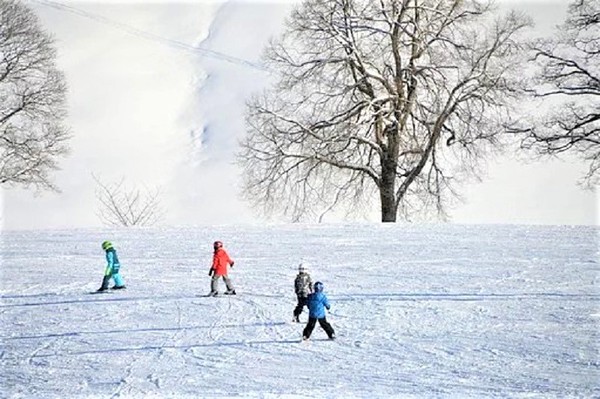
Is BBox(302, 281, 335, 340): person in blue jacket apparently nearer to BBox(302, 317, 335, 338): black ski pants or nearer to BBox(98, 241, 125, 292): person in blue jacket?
BBox(302, 317, 335, 338): black ski pants

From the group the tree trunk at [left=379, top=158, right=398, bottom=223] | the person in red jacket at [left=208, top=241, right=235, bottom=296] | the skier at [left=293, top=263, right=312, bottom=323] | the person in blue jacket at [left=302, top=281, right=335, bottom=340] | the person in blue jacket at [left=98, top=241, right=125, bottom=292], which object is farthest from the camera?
the tree trunk at [left=379, top=158, right=398, bottom=223]

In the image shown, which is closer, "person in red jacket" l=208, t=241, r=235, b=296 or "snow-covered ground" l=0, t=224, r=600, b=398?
"snow-covered ground" l=0, t=224, r=600, b=398

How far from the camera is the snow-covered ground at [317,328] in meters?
12.8

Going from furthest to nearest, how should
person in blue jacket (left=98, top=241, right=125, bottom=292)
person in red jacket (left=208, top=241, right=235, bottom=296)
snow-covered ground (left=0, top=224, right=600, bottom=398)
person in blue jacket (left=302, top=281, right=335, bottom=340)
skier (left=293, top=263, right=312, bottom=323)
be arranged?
person in blue jacket (left=98, top=241, right=125, bottom=292), person in red jacket (left=208, top=241, right=235, bottom=296), skier (left=293, top=263, right=312, bottom=323), person in blue jacket (left=302, top=281, right=335, bottom=340), snow-covered ground (left=0, top=224, right=600, bottom=398)

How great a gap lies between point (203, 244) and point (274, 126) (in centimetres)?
737

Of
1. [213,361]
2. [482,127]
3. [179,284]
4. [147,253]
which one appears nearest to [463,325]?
[213,361]

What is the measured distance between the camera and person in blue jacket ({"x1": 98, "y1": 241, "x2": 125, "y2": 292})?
63.4 ft

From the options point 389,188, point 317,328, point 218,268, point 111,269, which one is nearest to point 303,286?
point 317,328

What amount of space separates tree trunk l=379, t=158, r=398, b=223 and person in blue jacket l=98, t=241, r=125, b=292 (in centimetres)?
1532

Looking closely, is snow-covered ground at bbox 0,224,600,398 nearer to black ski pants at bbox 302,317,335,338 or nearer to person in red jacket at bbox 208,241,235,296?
black ski pants at bbox 302,317,335,338

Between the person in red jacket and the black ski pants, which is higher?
the person in red jacket

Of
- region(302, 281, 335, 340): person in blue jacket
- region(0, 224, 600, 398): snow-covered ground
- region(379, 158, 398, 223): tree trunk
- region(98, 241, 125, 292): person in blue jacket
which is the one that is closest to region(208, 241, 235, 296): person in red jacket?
region(0, 224, 600, 398): snow-covered ground

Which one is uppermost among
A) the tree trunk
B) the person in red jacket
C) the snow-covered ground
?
the tree trunk

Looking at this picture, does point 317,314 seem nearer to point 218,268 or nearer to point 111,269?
point 218,268
